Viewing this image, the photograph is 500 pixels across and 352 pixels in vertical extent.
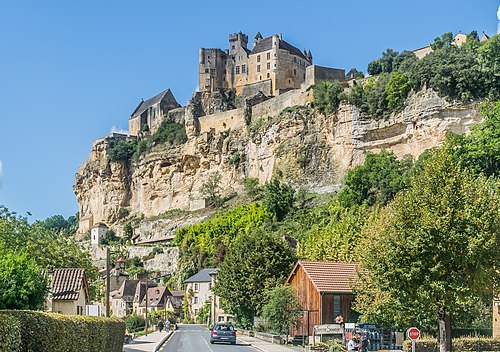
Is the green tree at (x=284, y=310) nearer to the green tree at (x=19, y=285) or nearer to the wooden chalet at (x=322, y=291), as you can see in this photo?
the wooden chalet at (x=322, y=291)

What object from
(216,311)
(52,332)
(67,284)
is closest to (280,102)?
(216,311)

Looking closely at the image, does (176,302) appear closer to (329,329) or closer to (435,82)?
(435,82)

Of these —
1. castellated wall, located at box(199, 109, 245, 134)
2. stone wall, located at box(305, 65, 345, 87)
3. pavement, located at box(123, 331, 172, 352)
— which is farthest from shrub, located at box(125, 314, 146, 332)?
castellated wall, located at box(199, 109, 245, 134)

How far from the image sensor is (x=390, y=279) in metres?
28.9

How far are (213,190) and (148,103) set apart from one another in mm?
35030

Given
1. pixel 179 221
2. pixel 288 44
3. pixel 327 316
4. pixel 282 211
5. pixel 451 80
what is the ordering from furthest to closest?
pixel 288 44
pixel 179 221
pixel 282 211
pixel 451 80
pixel 327 316

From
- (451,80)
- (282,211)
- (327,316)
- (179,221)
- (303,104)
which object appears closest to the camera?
(327,316)

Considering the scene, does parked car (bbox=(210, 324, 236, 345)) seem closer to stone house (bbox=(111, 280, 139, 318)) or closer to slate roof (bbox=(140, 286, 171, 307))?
slate roof (bbox=(140, 286, 171, 307))

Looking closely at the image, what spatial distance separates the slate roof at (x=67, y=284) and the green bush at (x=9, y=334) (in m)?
23.5

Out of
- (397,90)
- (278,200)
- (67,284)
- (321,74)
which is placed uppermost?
(321,74)

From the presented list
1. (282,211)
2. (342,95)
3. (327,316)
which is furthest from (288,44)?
(327,316)

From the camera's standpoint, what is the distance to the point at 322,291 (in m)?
41.3

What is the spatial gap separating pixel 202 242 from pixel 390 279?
63.9 meters

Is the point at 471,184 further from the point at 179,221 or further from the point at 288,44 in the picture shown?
the point at 288,44
